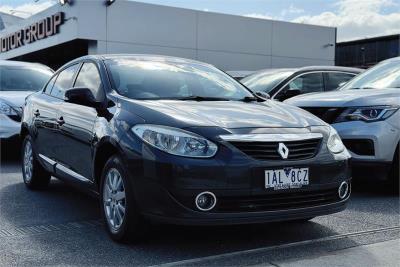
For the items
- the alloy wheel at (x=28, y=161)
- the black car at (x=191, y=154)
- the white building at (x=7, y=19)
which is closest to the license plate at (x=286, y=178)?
the black car at (x=191, y=154)

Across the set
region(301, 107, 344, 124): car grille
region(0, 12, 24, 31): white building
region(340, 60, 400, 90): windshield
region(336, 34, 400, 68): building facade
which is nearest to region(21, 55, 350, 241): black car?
region(301, 107, 344, 124): car grille

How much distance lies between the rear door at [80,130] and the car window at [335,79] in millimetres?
5013

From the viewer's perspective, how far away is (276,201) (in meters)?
3.94

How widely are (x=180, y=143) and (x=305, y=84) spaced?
5.67 metres

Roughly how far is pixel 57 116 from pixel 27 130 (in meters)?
1.30

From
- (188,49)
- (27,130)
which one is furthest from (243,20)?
(27,130)

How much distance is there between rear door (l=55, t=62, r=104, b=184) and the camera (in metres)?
4.77

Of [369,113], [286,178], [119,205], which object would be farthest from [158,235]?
[369,113]

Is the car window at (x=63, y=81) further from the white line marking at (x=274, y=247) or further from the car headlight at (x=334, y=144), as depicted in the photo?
the car headlight at (x=334, y=144)

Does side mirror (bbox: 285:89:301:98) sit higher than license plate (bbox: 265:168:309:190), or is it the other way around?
side mirror (bbox: 285:89:301:98)

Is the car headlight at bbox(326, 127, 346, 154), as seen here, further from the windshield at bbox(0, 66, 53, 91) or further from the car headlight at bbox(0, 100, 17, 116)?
the windshield at bbox(0, 66, 53, 91)

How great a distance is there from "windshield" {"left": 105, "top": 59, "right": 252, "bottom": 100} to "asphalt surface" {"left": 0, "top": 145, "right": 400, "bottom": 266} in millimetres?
1153

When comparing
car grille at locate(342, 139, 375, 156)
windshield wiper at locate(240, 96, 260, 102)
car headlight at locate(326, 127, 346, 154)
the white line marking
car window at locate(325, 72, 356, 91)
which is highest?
car window at locate(325, 72, 356, 91)

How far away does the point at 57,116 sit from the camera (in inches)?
221
